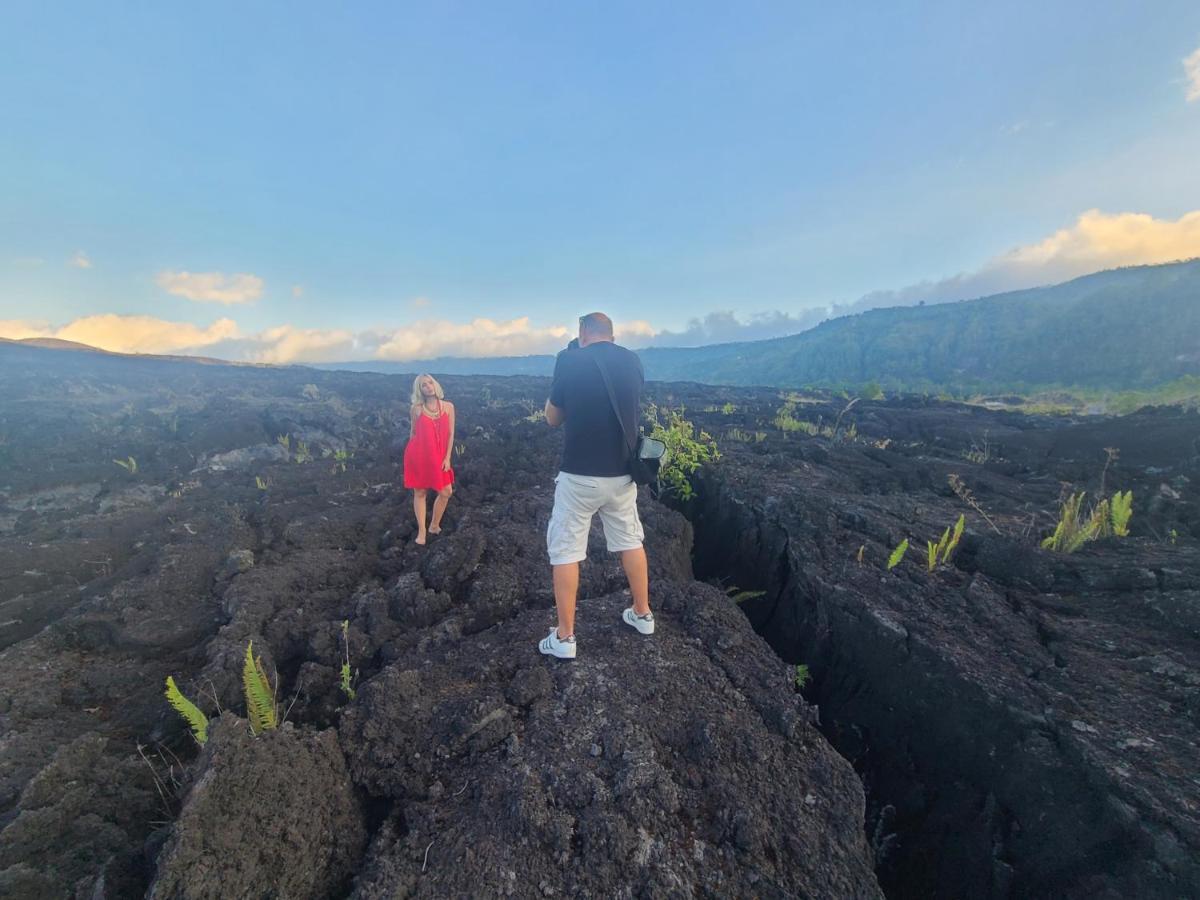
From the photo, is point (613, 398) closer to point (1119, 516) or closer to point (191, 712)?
point (191, 712)

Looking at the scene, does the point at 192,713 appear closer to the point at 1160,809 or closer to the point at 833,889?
the point at 833,889

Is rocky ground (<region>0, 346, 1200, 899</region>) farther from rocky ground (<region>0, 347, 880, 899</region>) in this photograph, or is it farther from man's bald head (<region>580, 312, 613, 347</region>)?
man's bald head (<region>580, 312, 613, 347</region>)

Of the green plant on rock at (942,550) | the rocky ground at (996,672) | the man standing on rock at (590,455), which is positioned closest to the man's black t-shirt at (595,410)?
the man standing on rock at (590,455)

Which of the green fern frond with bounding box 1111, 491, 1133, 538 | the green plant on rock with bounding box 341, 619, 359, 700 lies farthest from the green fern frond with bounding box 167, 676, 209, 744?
the green fern frond with bounding box 1111, 491, 1133, 538

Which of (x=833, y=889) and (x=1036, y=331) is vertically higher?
(x=1036, y=331)

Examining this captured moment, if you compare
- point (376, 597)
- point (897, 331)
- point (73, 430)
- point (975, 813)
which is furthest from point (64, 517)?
point (897, 331)

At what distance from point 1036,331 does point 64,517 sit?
7664 cm

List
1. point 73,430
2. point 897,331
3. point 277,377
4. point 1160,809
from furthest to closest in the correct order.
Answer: point 897,331 → point 277,377 → point 73,430 → point 1160,809

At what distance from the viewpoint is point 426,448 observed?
201 inches

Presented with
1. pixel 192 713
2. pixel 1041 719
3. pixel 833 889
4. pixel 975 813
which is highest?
pixel 192 713

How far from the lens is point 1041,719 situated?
2531 mm

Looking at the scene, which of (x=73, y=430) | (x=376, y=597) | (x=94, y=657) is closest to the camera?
(x=94, y=657)

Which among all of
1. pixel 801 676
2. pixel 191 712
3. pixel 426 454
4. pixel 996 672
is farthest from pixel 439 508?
pixel 996 672

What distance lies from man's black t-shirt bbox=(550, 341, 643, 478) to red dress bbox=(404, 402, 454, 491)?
2.65 metres
